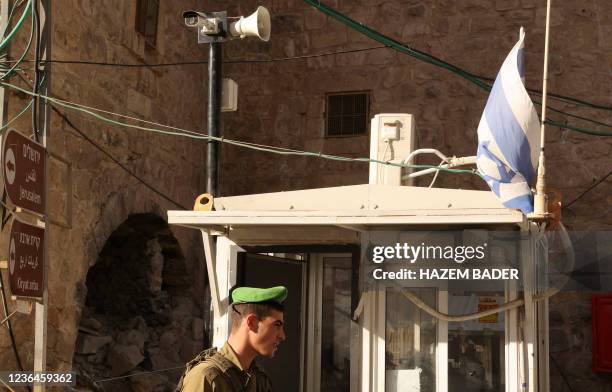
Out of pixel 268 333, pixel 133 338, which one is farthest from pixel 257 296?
pixel 133 338

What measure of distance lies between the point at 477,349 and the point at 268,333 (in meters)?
3.31

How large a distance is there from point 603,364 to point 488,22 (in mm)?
4681

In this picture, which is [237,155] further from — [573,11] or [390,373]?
[390,373]

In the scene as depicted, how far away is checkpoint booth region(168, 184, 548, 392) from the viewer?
724 centimetres

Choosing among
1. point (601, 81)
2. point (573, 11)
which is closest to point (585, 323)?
point (601, 81)

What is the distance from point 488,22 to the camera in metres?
13.1

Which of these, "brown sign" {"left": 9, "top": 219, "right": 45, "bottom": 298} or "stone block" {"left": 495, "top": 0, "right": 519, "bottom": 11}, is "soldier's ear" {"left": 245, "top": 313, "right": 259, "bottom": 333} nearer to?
"brown sign" {"left": 9, "top": 219, "right": 45, "bottom": 298}

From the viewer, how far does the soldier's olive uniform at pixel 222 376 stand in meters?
4.08

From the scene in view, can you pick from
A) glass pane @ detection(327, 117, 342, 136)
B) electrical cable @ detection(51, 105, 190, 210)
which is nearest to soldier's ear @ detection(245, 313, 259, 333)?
electrical cable @ detection(51, 105, 190, 210)

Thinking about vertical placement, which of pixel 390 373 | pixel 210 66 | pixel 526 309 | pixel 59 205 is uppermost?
pixel 210 66

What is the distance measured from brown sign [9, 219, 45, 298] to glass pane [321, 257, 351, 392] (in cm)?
290

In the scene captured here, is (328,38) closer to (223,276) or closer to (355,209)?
(223,276)

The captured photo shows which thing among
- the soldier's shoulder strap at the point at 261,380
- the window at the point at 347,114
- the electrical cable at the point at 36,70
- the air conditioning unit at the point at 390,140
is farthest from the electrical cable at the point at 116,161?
the soldier's shoulder strap at the point at 261,380

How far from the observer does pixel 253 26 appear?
8.52 metres
